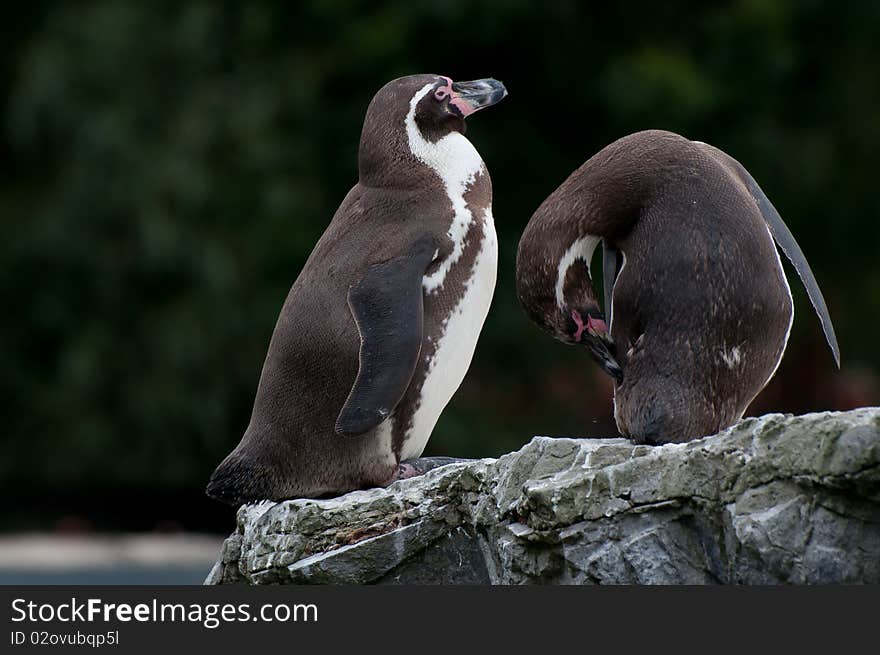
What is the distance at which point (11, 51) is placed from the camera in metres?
11.2

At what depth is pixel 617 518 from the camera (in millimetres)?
2844

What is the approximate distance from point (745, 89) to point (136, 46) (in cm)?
401

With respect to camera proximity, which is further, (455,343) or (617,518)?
(455,343)

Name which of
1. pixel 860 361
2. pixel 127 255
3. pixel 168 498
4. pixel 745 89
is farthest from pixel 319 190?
pixel 860 361

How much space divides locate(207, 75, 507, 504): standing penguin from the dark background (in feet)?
18.5

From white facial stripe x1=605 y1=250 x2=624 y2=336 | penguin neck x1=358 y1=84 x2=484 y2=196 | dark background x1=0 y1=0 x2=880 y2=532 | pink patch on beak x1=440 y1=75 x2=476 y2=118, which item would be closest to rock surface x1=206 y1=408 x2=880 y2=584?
white facial stripe x1=605 y1=250 x2=624 y2=336

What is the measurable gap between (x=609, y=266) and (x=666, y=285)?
1.07 ft

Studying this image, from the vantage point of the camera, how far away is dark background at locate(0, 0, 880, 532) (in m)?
9.64

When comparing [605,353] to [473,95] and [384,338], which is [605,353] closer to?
[384,338]

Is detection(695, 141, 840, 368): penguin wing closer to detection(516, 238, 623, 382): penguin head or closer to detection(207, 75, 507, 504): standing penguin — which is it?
detection(516, 238, 623, 382): penguin head

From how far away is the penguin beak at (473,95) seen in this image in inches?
142

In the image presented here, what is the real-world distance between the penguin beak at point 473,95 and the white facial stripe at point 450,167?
0.06 m

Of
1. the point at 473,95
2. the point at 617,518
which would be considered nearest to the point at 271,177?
the point at 473,95

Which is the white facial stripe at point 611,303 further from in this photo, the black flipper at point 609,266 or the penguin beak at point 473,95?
the penguin beak at point 473,95
